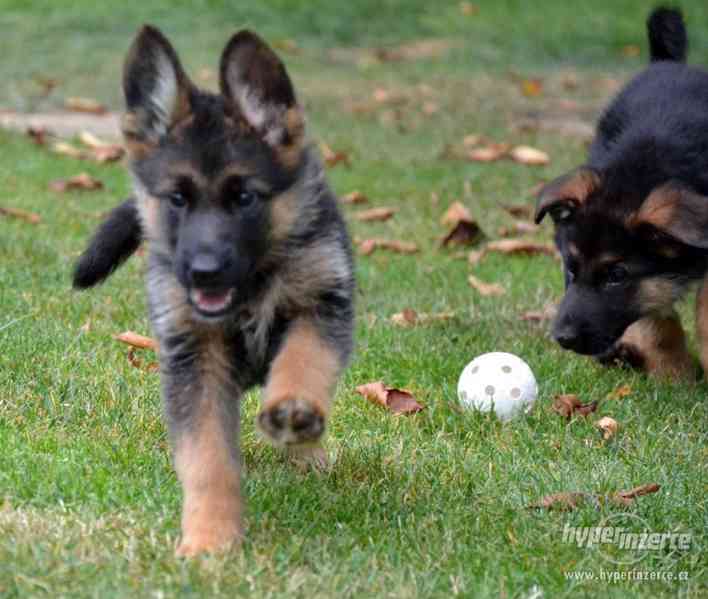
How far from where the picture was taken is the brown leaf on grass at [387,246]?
21.9 ft

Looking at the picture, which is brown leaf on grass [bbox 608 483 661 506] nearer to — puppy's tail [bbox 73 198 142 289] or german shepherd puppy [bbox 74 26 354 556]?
german shepherd puppy [bbox 74 26 354 556]

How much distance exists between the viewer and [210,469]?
10.3ft

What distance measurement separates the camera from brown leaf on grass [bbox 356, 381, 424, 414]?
4324mm

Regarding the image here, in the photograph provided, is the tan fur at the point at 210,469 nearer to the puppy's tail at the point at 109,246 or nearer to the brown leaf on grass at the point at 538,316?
the puppy's tail at the point at 109,246

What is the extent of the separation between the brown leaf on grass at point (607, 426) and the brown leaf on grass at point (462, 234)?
2.59 metres

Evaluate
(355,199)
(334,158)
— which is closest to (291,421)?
(355,199)

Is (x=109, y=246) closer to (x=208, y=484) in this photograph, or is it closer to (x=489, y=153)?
(x=208, y=484)

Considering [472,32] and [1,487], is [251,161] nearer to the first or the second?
[1,487]

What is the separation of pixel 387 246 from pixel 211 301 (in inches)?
140

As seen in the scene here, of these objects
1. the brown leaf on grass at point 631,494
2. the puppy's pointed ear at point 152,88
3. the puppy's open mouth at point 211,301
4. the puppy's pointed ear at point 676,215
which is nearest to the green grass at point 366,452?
the brown leaf on grass at point 631,494

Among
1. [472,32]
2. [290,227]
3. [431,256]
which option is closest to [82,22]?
[472,32]

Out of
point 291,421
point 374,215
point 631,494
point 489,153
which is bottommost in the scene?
point 489,153

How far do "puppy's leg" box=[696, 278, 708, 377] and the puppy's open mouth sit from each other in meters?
2.29

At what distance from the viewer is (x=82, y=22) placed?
14852 millimetres
